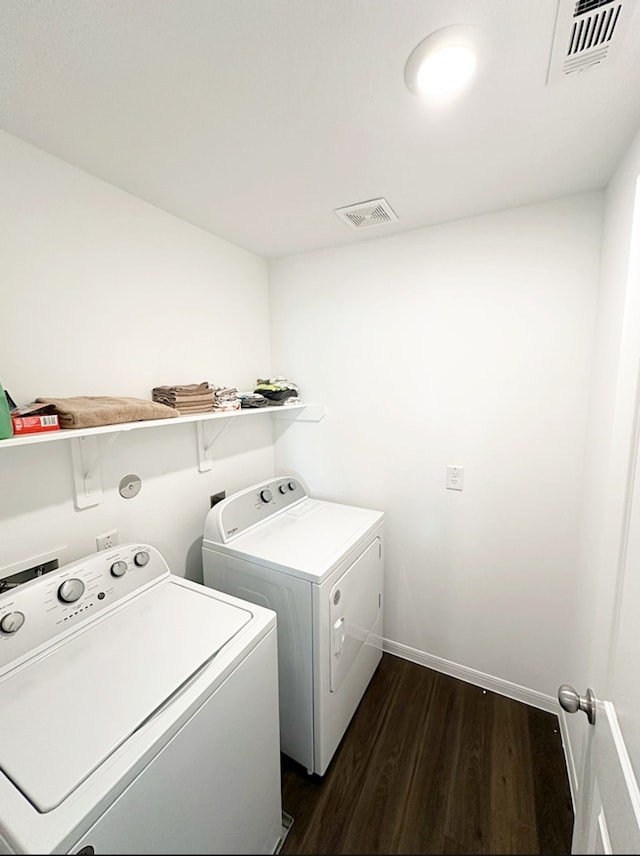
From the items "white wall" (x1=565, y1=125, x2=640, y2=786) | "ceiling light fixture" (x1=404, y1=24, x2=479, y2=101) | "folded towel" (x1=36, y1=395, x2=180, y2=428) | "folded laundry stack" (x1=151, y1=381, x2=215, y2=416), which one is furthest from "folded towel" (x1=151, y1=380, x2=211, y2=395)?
"white wall" (x1=565, y1=125, x2=640, y2=786)

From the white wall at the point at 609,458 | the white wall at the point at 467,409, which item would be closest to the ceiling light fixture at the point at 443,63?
the white wall at the point at 609,458

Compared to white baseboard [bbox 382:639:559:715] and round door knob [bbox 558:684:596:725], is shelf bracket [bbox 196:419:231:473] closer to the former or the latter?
white baseboard [bbox 382:639:559:715]

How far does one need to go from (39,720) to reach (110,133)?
168cm

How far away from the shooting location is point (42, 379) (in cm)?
130

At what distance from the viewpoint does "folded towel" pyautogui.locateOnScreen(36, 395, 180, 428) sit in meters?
1.14

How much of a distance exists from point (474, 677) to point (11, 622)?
2100 mm

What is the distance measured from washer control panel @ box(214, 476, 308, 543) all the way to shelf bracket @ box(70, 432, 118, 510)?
0.50 m

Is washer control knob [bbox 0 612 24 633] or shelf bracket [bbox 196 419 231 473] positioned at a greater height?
shelf bracket [bbox 196 419 231 473]

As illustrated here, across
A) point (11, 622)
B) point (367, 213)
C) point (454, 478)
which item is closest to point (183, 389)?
point (11, 622)

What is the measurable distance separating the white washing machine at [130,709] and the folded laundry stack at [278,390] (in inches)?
40.0

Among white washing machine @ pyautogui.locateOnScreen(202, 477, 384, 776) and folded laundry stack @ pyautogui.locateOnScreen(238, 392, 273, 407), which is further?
folded laundry stack @ pyautogui.locateOnScreen(238, 392, 273, 407)

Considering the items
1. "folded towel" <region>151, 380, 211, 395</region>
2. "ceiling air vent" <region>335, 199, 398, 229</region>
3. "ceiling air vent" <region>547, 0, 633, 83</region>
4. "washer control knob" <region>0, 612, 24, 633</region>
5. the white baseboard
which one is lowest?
the white baseboard

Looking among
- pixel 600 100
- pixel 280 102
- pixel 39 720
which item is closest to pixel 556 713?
pixel 39 720

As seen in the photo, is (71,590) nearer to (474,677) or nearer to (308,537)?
(308,537)
